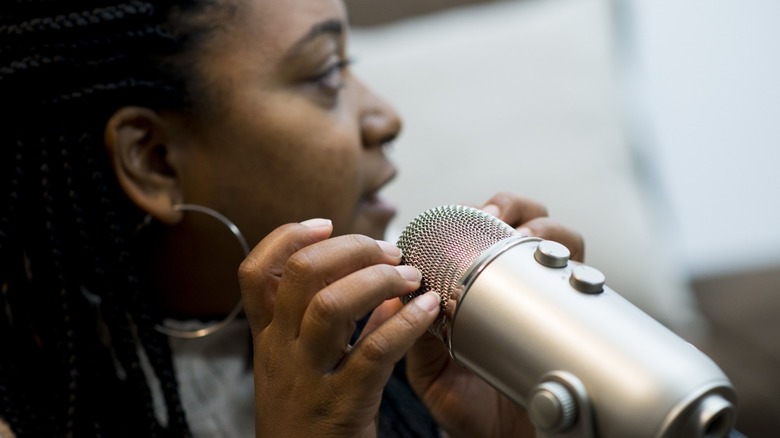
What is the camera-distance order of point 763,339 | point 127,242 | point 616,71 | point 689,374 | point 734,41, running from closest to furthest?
point 689,374, point 127,242, point 763,339, point 616,71, point 734,41

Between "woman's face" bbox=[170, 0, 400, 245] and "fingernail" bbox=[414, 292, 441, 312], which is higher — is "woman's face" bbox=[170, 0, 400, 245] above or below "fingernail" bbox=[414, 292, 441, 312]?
above

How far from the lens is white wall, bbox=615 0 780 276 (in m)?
1.84

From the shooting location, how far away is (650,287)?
52.4 inches

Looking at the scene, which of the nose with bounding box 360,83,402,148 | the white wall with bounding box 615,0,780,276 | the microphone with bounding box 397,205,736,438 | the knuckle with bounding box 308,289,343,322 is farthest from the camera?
the white wall with bounding box 615,0,780,276

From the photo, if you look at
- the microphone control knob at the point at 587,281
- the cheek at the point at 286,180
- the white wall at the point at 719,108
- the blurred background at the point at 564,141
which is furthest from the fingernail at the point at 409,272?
the white wall at the point at 719,108

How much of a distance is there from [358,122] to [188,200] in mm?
189

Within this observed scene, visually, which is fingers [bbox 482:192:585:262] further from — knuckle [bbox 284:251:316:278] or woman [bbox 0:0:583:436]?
knuckle [bbox 284:251:316:278]

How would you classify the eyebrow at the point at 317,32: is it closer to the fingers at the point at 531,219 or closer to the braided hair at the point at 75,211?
the braided hair at the point at 75,211

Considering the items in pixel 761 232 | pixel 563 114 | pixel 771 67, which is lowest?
pixel 761 232

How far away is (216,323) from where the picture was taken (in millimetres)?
917

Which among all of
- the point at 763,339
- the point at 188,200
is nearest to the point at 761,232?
the point at 763,339

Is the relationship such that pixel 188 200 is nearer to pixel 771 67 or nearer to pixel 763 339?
pixel 763 339

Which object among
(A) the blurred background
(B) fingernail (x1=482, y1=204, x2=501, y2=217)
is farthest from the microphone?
(A) the blurred background

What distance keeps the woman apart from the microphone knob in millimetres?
285
